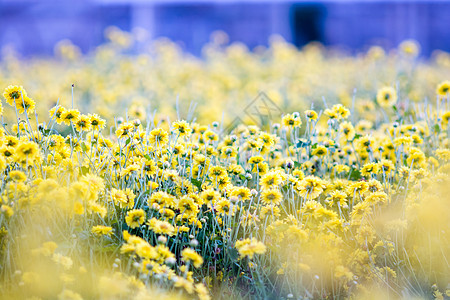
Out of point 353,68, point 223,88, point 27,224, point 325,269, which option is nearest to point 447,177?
point 325,269

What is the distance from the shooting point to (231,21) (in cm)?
1323

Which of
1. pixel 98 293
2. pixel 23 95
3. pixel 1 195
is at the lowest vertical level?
pixel 98 293

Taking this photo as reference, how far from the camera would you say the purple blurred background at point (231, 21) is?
12086 millimetres

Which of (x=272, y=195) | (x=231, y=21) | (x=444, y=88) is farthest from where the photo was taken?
(x=231, y=21)

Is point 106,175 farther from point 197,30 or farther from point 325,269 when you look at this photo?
point 197,30

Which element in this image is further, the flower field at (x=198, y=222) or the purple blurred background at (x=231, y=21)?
the purple blurred background at (x=231, y=21)

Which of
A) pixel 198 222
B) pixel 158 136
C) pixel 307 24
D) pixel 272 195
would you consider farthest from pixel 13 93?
pixel 307 24

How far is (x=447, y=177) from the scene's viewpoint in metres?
2.12

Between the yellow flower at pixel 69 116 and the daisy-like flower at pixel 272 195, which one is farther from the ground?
the yellow flower at pixel 69 116

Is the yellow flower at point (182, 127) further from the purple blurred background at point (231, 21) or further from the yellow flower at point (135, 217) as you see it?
the purple blurred background at point (231, 21)

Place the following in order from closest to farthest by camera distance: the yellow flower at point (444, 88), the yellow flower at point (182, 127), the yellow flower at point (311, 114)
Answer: the yellow flower at point (182, 127)
the yellow flower at point (311, 114)
the yellow flower at point (444, 88)

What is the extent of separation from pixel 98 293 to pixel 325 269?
3.05 ft

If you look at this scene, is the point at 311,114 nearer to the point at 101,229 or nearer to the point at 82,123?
the point at 82,123

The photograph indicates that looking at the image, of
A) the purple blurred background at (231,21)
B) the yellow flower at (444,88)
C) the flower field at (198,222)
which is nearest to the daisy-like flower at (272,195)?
the flower field at (198,222)
